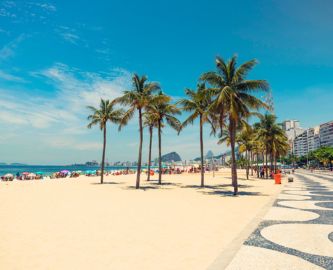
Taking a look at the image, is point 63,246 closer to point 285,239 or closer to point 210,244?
point 210,244

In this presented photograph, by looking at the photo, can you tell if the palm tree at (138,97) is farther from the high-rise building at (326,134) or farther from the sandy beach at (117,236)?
the high-rise building at (326,134)

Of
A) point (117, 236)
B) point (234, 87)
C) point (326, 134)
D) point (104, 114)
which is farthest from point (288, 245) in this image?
point (326, 134)

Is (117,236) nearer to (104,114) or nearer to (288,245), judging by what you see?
(288,245)

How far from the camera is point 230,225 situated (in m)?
9.68

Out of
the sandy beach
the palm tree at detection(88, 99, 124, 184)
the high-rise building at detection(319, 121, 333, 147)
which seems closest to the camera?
the sandy beach

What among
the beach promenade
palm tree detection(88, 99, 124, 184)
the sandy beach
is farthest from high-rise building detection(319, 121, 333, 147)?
the beach promenade

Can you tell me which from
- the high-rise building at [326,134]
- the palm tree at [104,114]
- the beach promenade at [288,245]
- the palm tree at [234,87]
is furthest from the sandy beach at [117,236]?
the high-rise building at [326,134]

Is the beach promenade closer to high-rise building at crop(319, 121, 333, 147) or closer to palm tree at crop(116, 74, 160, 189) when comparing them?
palm tree at crop(116, 74, 160, 189)

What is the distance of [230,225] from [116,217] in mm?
4675

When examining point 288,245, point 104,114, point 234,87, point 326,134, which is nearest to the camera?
point 288,245

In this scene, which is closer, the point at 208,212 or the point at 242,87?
the point at 208,212

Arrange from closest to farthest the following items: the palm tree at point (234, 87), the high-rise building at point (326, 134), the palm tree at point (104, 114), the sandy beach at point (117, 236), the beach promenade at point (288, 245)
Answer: the beach promenade at point (288, 245), the sandy beach at point (117, 236), the palm tree at point (234, 87), the palm tree at point (104, 114), the high-rise building at point (326, 134)

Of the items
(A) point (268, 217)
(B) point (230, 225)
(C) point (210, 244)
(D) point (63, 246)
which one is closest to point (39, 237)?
(D) point (63, 246)

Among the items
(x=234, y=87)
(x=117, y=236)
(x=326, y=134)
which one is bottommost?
(x=117, y=236)
